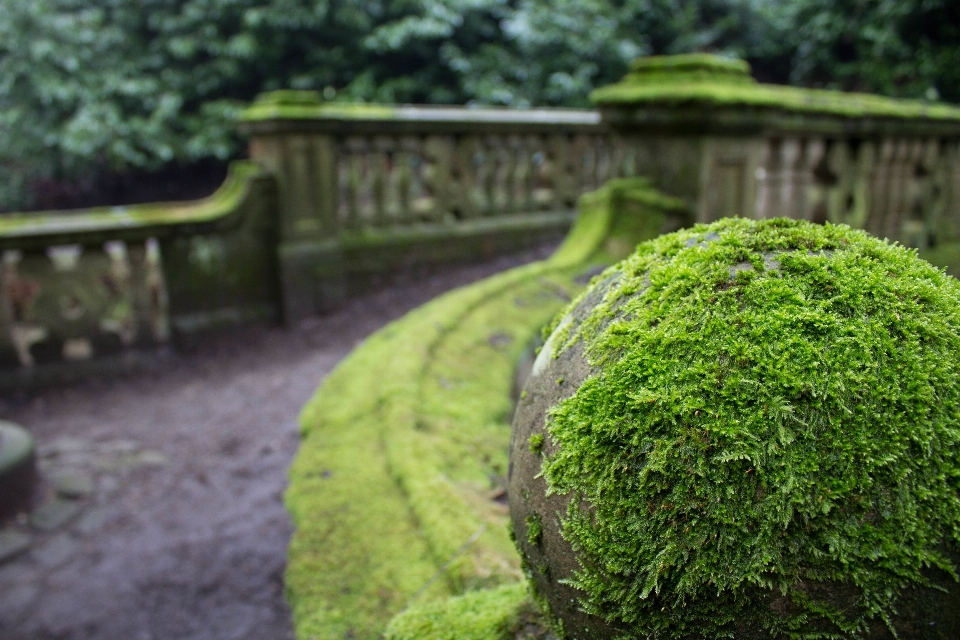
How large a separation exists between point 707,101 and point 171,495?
10.7 ft

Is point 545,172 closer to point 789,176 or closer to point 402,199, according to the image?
point 402,199

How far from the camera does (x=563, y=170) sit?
301 inches

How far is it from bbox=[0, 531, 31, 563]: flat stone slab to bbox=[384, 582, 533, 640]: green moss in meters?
2.27

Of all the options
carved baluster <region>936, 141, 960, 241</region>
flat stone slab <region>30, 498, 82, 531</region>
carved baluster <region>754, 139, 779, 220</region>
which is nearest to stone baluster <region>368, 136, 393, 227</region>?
carved baluster <region>754, 139, 779, 220</region>

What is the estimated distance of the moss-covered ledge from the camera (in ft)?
12.3

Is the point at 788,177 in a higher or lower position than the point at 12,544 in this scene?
higher

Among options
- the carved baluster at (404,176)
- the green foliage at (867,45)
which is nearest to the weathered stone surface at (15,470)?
the carved baluster at (404,176)

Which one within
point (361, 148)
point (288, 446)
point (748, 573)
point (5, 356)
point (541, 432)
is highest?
point (361, 148)

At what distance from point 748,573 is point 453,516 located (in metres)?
1.27

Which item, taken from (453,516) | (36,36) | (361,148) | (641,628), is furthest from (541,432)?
(36,36)

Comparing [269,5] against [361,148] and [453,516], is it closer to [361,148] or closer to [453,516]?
[361,148]

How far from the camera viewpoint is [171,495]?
143 inches

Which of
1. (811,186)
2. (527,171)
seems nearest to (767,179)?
(811,186)

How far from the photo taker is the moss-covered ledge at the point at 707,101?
3.74 meters
